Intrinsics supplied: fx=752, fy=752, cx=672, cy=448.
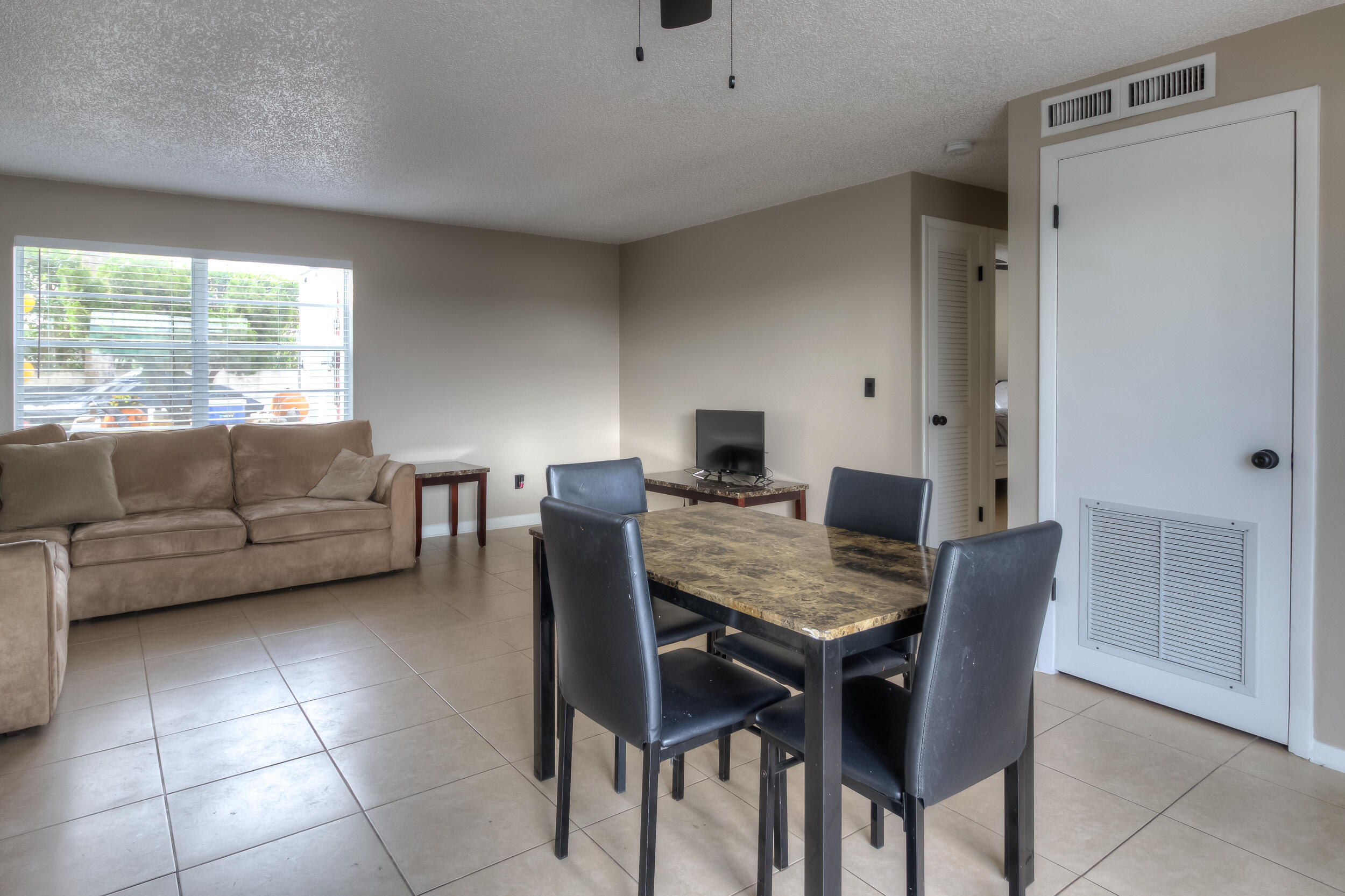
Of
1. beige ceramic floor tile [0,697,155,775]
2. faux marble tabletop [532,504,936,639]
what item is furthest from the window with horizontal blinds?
faux marble tabletop [532,504,936,639]

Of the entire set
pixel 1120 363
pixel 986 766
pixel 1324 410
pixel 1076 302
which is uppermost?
pixel 1076 302

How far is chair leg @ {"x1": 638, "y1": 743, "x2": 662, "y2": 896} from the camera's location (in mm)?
1596

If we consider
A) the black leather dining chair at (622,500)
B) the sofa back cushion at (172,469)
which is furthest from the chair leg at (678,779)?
the sofa back cushion at (172,469)

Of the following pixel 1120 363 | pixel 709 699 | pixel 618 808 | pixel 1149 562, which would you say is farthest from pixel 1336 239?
pixel 618 808

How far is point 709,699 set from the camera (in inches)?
68.9

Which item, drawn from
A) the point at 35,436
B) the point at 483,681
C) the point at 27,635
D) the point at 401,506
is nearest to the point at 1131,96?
the point at 483,681

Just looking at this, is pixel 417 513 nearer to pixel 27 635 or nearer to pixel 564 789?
pixel 27 635

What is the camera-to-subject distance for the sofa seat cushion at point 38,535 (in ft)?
11.8

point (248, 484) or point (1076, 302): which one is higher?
point (1076, 302)

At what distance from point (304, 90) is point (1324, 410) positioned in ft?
12.5

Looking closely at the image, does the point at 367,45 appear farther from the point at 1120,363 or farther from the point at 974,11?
the point at 1120,363

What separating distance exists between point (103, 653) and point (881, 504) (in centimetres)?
337

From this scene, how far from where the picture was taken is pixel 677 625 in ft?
7.67

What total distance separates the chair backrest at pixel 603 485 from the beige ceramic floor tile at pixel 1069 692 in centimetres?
161
